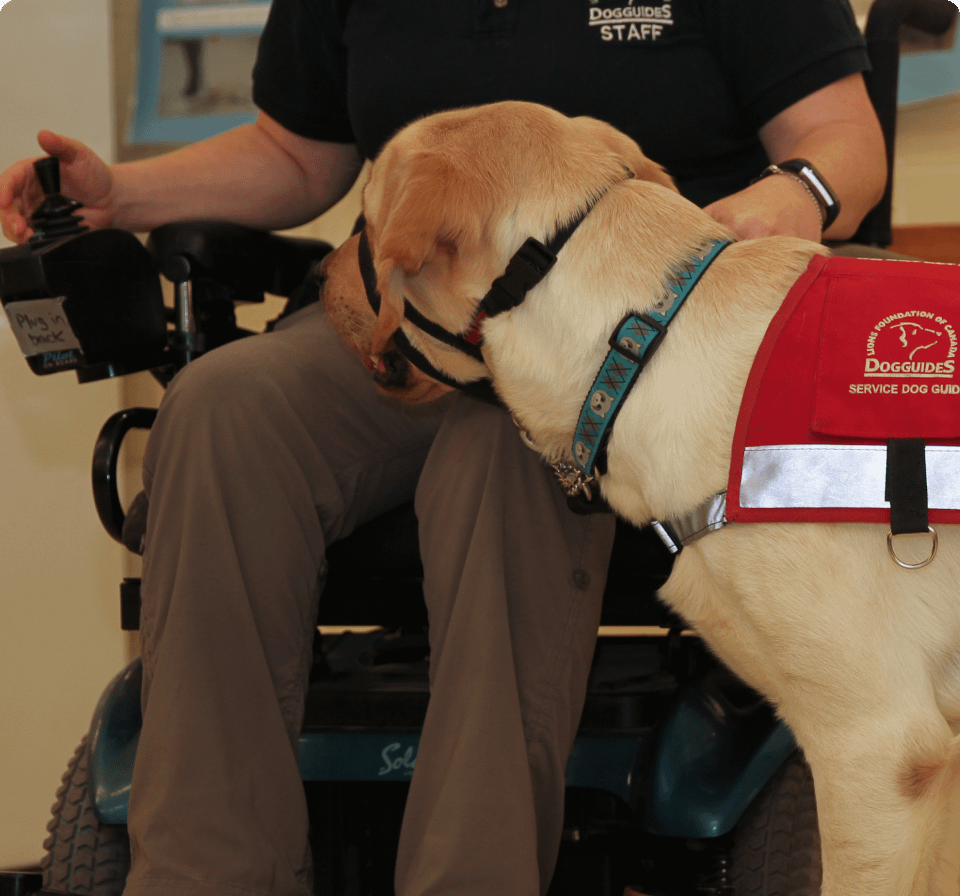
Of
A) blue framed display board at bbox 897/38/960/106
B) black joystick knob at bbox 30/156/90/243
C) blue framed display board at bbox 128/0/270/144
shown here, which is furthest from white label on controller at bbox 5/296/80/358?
blue framed display board at bbox 897/38/960/106

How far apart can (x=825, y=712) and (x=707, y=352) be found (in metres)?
0.33

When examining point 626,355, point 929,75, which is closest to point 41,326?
point 626,355

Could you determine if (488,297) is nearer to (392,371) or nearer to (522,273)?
(522,273)

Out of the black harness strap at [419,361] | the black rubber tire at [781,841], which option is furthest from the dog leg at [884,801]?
the black harness strap at [419,361]

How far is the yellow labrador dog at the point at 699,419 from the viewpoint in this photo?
0.82 metres

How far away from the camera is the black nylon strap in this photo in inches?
31.6

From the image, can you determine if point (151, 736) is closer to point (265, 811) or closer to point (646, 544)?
point (265, 811)

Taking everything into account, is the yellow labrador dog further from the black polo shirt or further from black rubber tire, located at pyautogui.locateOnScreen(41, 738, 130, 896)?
black rubber tire, located at pyautogui.locateOnScreen(41, 738, 130, 896)

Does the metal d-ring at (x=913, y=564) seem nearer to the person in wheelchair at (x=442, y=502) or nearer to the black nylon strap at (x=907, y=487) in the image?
the black nylon strap at (x=907, y=487)

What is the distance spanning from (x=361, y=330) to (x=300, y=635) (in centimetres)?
35

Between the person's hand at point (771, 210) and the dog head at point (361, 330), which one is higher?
the person's hand at point (771, 210)

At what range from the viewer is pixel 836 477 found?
0.81 meters

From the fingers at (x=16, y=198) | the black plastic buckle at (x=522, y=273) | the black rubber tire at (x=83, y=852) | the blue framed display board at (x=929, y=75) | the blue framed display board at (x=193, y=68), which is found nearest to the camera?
the black plastic buckle at (x=522, y=273)

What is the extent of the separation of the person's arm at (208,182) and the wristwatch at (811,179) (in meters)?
0.79
